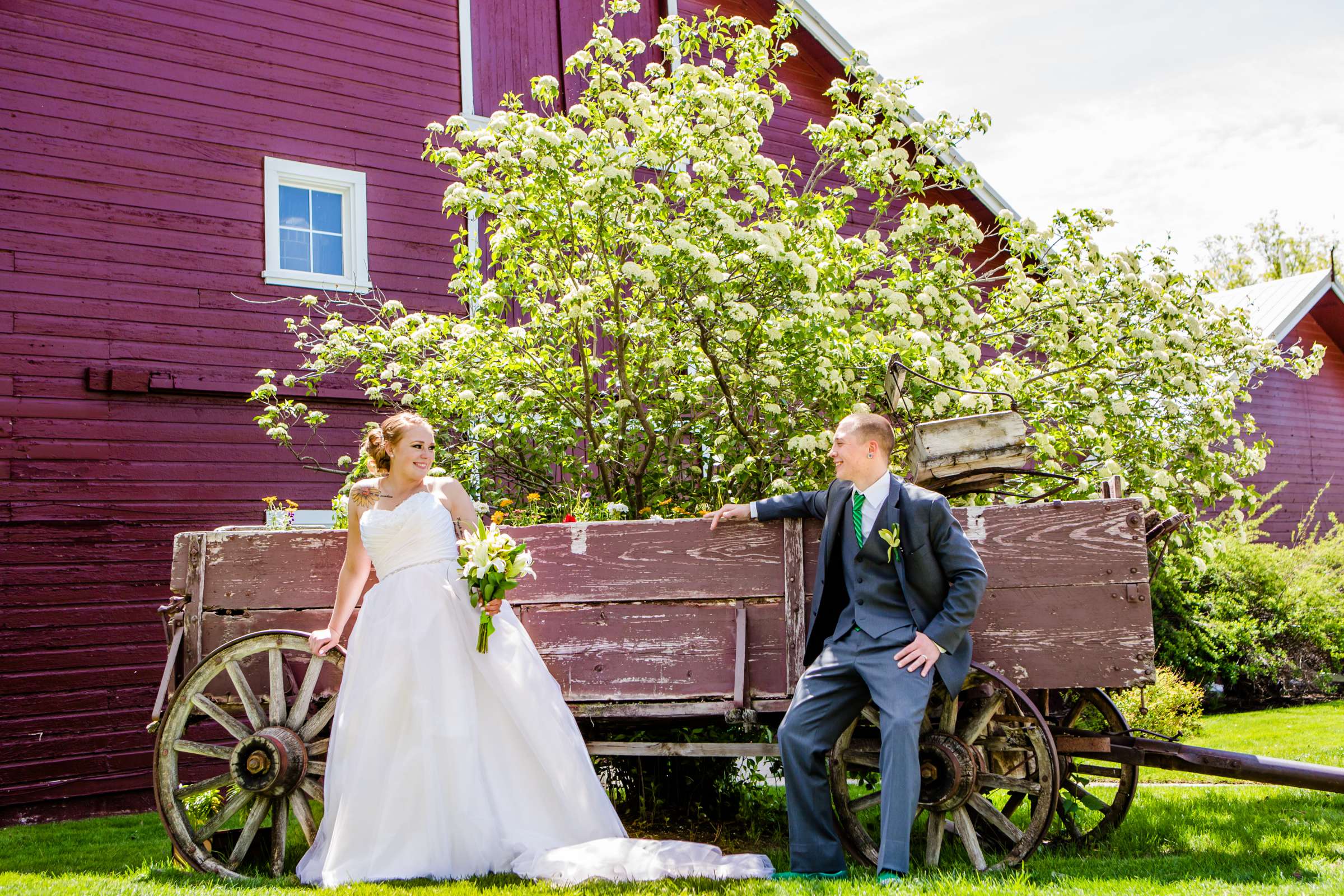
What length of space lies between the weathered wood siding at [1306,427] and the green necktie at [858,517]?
1508 centimetres

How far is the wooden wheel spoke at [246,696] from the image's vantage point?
15.1 ft

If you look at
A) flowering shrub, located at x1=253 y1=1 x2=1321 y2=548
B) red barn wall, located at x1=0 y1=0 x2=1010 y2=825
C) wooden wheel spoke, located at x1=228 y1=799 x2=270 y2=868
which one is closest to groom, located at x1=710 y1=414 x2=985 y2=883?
flowering shrub, located at x1=253 y1=1 x2=1321 y2=548

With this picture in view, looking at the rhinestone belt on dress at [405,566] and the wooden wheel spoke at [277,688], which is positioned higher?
the rhinestone belt on dress at [405,566]

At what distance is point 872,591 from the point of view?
13.7 feet

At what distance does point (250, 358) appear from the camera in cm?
885

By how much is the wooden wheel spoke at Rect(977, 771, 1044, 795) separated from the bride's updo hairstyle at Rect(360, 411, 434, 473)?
→ 8.80ft

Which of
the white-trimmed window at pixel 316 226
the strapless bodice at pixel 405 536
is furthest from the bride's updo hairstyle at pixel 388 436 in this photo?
the white-trimmed window at pixel 316 226

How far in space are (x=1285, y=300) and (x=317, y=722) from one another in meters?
17.0

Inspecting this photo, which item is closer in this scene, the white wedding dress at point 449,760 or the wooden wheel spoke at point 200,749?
the white wedding dress at point 449,760

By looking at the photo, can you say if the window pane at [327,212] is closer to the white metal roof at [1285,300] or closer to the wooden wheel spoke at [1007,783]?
the wooden wheel spoke at [1007,783]

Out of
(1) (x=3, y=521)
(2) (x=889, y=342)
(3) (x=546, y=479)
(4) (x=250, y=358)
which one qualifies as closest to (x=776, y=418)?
(2) (x=889, y=342)

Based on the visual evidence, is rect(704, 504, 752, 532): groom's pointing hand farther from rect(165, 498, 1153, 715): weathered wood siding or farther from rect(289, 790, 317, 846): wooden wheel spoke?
rect(289, 790, 317, 846): wooden wheel spoke

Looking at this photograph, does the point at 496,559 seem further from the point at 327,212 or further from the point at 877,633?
the point at 327,212

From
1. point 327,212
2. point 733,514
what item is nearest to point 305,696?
point 733,514
